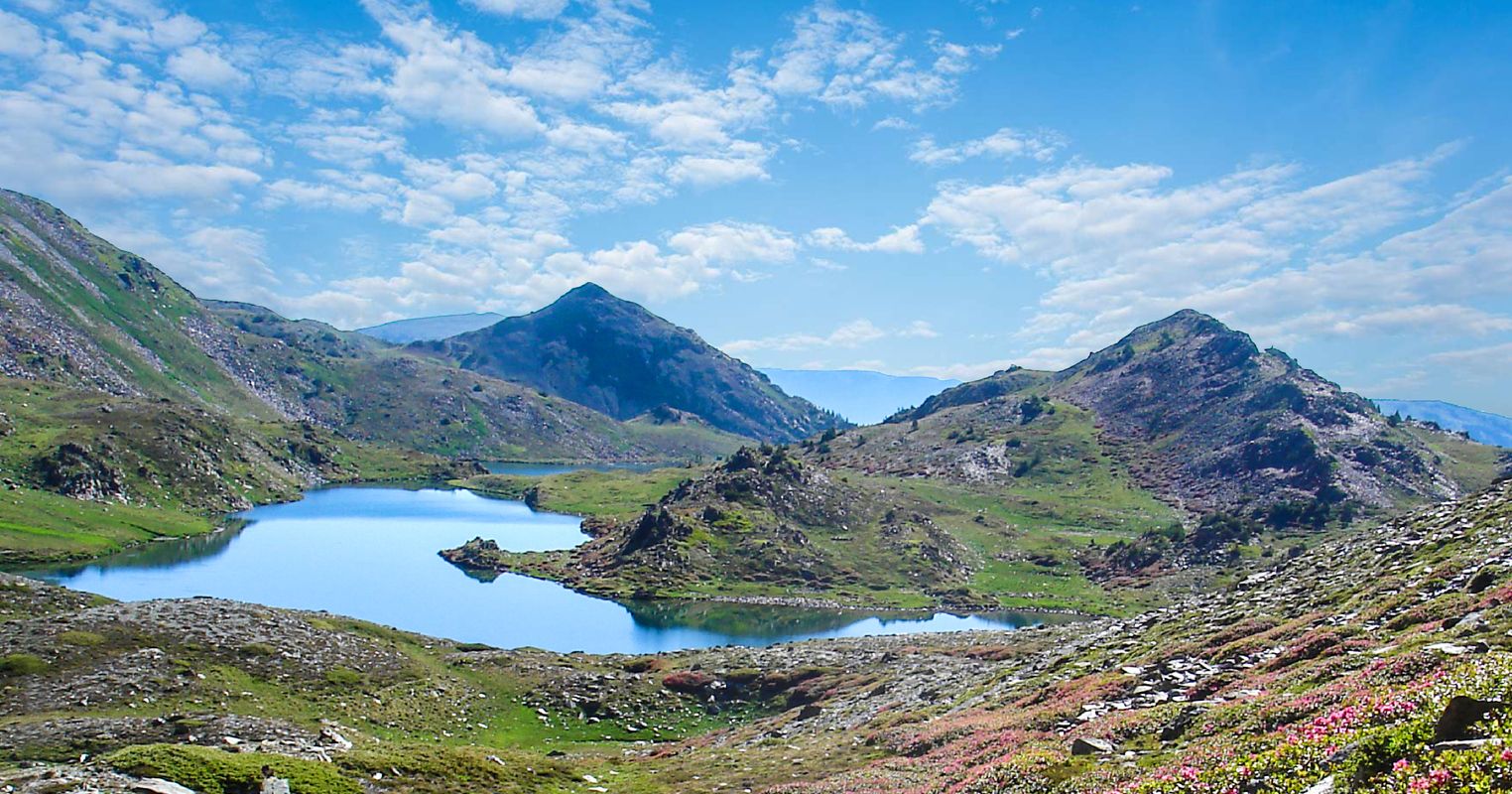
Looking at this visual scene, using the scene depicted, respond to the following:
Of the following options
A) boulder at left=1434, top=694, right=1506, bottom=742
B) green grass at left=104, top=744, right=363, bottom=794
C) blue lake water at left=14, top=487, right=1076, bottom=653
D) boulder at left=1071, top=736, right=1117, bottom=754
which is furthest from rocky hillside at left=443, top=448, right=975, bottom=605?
boulder at left=1434, top=694, right=1506, bottom=742

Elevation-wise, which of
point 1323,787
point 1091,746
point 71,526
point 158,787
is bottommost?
point 1091,746

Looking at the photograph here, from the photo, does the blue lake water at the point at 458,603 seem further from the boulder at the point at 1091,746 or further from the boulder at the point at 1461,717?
the boulder at the point at 1461,717

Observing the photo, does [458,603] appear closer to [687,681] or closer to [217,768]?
[687,681]

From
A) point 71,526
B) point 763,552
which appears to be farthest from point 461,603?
point 71,526

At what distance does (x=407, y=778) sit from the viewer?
33531 mm

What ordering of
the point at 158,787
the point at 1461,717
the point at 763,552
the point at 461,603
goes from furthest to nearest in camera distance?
the point at 763,552
the point at 461,603
the point at 158,787
the point at 1461,717

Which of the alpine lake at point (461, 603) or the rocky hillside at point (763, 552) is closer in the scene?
the alpine lake at point (461, 603)

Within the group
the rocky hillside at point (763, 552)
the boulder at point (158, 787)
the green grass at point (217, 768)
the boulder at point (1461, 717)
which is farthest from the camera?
the rocky hillside at point (763, 552)

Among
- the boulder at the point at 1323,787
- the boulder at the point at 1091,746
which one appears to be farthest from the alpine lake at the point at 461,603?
the boulder at the point at 1323,787

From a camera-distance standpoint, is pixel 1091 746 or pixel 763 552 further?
pixel 763 552

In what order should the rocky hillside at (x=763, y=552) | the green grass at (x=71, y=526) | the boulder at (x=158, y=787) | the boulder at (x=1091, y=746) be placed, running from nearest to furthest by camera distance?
the boulder at (x=158, y=787) → the boulder at (x=1091, y=746) → the green grass at (x=71, y=526) → the rocky hillside at (x=763, y=552)

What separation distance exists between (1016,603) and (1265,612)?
106 metres

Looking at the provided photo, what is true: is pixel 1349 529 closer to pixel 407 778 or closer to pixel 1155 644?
pixel 1155 644

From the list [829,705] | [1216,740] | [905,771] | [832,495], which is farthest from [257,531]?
[1216,740]
